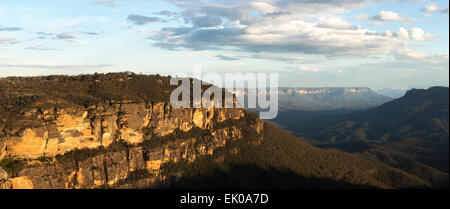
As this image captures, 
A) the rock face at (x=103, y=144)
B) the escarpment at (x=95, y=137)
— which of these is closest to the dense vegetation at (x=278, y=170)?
the escarpment at (x=95, y=137)

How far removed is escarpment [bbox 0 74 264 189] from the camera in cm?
5450

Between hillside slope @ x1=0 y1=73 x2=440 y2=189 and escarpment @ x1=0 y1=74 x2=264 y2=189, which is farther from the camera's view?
hillside slope @ x1=0 y1=73 x2=440 y2=189

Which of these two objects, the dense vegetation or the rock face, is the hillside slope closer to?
the rock face

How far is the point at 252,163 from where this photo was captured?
278ft

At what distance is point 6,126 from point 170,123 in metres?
35.9

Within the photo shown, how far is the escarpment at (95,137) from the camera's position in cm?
5450

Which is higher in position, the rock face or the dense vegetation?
the rock face

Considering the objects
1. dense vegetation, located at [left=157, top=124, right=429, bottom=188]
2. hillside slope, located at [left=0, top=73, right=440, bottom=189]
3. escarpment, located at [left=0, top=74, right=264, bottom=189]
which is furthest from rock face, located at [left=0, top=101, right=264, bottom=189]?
dense vegetation, located at [left=157, top=124, right=429, bottom=188]

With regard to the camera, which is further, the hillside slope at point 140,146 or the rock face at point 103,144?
the hillside slope at point 140,146

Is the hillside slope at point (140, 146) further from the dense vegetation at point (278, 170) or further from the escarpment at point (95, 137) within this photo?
the dense vegetation at point (278, 170)

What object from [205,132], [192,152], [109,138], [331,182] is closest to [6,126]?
[109,138]

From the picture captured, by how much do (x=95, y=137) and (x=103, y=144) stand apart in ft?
7.93

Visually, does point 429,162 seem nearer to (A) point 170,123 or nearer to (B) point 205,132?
(B) point 205,132

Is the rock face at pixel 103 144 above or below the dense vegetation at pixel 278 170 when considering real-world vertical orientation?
above
